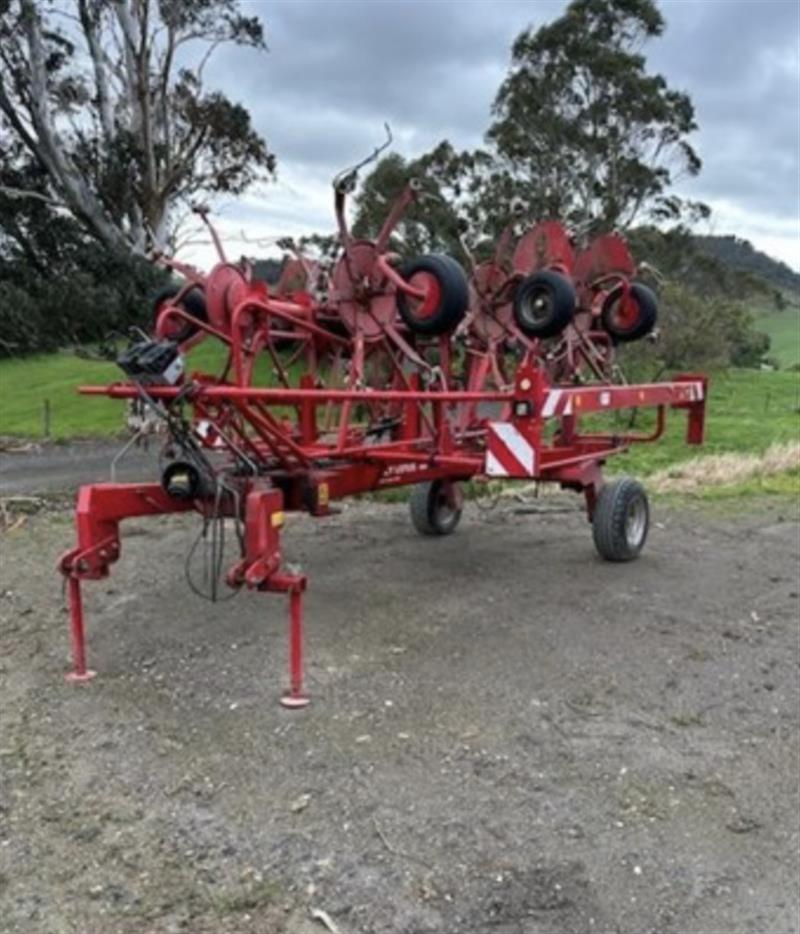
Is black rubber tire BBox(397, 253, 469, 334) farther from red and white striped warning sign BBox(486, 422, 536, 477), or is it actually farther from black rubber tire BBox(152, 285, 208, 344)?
black rubber tire BBox(152, 285, 208, 344)

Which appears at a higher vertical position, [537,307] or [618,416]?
[537,307]

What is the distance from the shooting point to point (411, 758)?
413cm

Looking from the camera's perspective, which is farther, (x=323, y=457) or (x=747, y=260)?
(x=747, y=260)

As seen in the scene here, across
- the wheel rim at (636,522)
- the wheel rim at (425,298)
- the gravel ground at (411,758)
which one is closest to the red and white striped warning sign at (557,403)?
the wheel rim at (425,298)

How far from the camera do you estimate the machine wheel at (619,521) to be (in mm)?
7301

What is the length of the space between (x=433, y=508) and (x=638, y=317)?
2145 millimetres

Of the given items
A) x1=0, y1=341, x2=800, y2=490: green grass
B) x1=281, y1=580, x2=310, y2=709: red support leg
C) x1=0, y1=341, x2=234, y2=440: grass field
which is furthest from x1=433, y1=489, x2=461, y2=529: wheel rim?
x1=0, y1=341, x2=234, y2=440: grass field

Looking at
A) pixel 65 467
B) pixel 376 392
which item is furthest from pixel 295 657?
pixel 65 467

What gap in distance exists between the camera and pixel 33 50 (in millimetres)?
22844

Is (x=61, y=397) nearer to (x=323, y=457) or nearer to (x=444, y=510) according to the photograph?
(x=444, y=510)

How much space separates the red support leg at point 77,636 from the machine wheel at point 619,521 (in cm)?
372

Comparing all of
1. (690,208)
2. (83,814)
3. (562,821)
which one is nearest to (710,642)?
(562,821)

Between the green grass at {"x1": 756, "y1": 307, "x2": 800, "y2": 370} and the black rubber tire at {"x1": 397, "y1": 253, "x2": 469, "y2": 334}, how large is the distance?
5098 centimetres

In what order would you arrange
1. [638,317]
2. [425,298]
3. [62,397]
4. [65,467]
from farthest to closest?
[62,397] < [65,467] < [638,317] < [425,298]
